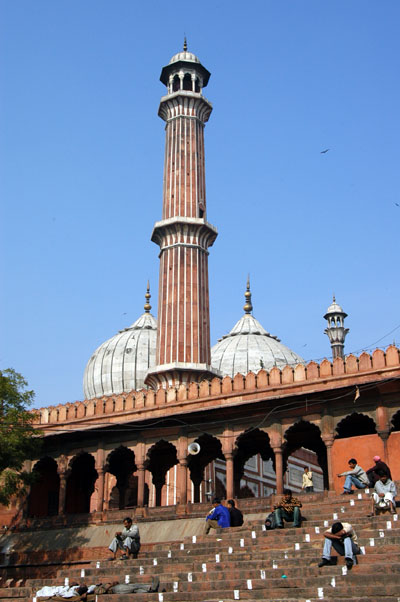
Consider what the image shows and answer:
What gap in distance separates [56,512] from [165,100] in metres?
16.4

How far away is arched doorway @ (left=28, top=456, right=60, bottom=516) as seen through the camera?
77.3 ft

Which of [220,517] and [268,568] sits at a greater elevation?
[220,517]

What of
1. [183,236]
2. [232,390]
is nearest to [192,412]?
[232,390]

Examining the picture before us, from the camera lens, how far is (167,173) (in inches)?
1217

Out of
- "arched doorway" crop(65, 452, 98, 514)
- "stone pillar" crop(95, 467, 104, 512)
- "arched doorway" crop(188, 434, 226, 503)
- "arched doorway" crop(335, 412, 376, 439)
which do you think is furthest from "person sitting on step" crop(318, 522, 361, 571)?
"arched doorway" crop(65, 452, 98, 514)

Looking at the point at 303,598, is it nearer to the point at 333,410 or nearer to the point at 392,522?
the point at 392,522

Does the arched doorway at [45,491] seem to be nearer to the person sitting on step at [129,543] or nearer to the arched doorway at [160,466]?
the arched doorway at [160,466]

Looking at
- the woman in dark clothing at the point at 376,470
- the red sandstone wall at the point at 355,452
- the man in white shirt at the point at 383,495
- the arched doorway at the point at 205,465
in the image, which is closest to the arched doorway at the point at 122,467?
the arched doorway at the point at 205,465

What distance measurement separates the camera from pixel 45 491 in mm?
24188

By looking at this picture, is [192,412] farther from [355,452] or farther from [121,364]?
[121,364]

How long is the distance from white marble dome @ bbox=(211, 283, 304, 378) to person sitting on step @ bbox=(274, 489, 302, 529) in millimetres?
22300

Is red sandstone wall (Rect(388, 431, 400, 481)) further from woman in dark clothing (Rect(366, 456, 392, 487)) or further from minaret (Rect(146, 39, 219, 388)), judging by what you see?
minaret (Rect(146, 39, 219, 388))

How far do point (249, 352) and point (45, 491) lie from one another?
16.0 metres

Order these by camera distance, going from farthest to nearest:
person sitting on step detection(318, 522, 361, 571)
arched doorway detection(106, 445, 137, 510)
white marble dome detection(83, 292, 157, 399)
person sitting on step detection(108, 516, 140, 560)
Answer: white marble dome detection(83, 292, 157, 399) < arched doorway detection(106, 445, 137, 510) < person sitting on step detection(108, 516, 140, 560) < person sitting on step detection(318, 522, 361, 571)
